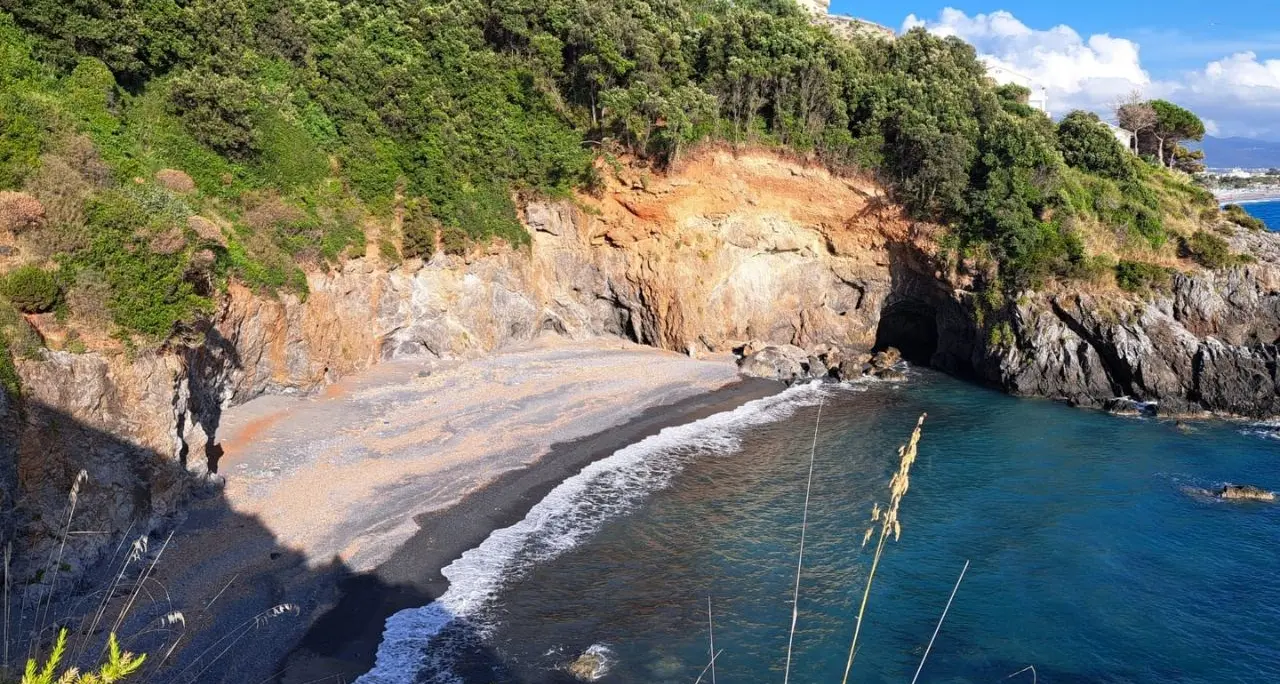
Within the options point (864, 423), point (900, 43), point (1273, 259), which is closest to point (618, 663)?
point (864, 423)

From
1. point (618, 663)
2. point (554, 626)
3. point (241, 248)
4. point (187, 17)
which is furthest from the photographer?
point (187, 17)

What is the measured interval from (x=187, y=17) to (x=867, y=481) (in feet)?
96.9

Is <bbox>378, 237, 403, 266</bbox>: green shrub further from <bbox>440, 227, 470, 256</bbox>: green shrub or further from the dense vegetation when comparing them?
<bbox>440, 227, 470, 256</bbox>: green shrub

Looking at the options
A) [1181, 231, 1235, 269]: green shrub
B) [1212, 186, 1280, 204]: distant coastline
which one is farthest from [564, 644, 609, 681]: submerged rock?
[1212, 186, 1280, 204]: distant coastline

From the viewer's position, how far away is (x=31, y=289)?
14.0 meters

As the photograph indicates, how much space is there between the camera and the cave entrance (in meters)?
39.8

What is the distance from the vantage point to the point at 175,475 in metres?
16.2

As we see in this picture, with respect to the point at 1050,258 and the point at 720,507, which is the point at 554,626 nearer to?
the point at 720,507

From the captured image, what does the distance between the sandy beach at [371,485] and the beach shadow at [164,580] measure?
50 mm

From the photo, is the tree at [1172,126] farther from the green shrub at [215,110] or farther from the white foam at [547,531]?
the green shrub at [215,110]

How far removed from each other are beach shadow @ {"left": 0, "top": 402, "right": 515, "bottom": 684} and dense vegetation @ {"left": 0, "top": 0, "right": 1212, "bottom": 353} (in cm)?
434

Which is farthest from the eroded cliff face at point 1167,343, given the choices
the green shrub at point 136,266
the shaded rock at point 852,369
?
the green shrub at point 136,266

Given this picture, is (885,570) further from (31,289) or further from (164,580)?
(31,289)

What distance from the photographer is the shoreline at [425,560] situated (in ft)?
42.2
